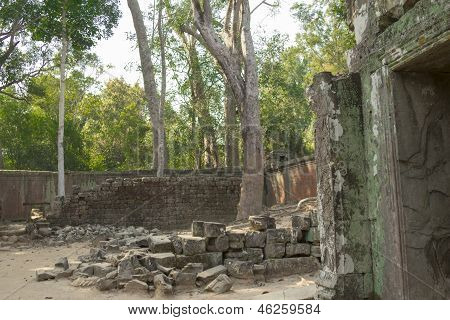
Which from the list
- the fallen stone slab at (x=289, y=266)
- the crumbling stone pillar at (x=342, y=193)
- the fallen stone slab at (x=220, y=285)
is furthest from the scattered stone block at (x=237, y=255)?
the crumbling stone pillar at (x=342, y=193)

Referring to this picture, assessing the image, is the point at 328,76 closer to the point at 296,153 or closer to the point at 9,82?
the point at 9,82

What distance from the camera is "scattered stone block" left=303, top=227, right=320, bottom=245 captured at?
6.99m

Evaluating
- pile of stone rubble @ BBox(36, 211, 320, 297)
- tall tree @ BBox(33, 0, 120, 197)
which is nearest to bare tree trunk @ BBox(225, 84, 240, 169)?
tall tree @ BBox(33, 0, 120, 197)

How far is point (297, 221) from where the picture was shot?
7.14 meters

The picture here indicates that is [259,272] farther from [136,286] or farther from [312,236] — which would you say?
[136,286]

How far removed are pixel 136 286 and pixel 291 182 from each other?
10.1 m

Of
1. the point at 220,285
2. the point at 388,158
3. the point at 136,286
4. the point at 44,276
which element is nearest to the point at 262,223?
the point at 220,285

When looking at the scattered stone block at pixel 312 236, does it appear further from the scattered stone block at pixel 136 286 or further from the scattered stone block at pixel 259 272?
the scattered stone block at pixel 136 286

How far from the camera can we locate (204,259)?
687 centimetres

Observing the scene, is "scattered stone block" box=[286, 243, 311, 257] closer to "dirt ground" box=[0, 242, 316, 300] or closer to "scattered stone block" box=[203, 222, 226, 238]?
"dirt ground" box=[0, 242, 316, 300]

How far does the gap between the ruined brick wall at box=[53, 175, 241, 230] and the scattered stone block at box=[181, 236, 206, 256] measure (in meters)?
8.44

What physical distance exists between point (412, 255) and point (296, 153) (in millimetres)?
21932

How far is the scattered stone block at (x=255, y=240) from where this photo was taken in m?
7.11
